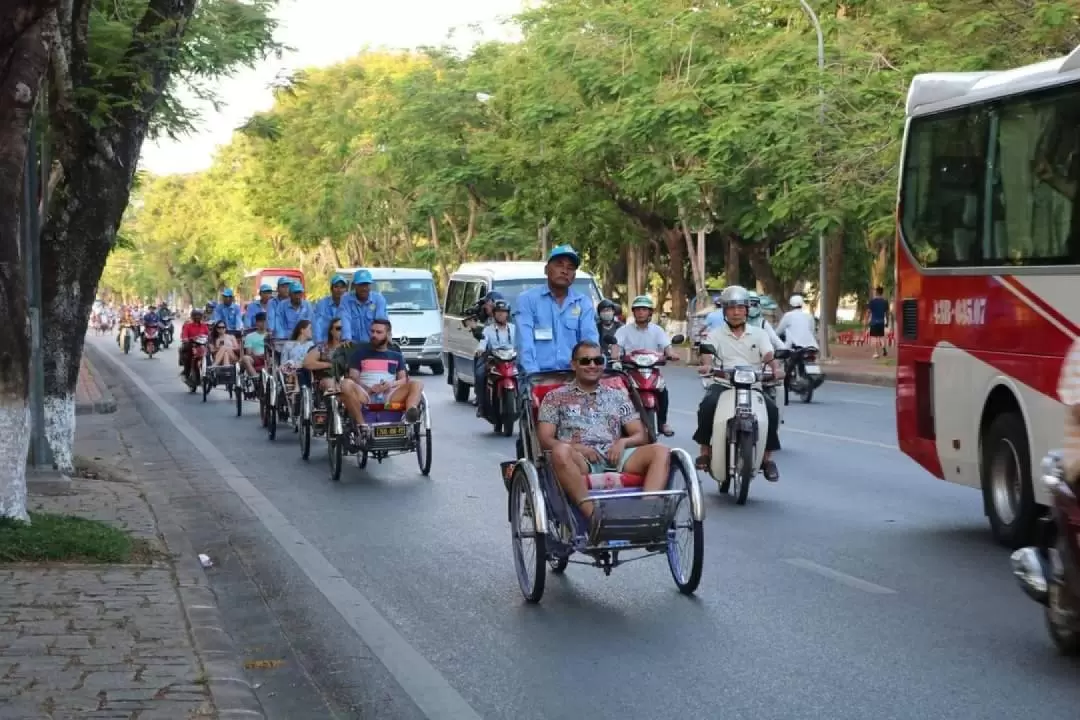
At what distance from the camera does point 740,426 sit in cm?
1299

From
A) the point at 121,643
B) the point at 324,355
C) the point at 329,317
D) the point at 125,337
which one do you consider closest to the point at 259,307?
the point at 329,317

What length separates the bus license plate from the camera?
1558 centimetres


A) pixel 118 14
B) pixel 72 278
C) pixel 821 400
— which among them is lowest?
pixel 821 400

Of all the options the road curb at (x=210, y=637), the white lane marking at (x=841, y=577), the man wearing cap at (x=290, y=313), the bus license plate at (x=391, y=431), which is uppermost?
the man wearing cap at (x=290, y=313)

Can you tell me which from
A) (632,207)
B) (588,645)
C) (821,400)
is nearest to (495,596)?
(588,645)

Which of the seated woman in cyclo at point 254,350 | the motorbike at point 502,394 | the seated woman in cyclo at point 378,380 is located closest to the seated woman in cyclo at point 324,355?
the seated woman in cyclo at point 378,380

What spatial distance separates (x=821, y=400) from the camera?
85.0 feet

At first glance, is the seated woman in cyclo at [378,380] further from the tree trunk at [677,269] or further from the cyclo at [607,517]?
the tree trunk at [677,269]

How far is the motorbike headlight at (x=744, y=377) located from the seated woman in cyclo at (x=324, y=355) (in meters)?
5.18

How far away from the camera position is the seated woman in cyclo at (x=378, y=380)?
1563cm

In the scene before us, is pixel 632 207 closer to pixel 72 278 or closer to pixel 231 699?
pixel 72 278

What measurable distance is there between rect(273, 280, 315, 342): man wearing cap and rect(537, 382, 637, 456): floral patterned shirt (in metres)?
12.4

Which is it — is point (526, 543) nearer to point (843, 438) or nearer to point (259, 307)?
point (843, 438)

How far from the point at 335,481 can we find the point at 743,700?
9.20m
